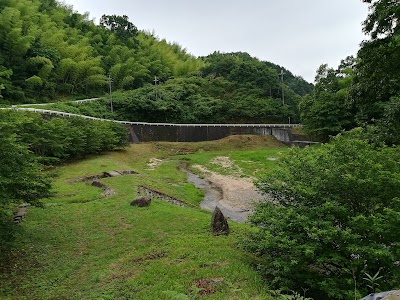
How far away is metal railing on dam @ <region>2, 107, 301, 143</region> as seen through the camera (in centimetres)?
3638

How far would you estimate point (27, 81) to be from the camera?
121 feet

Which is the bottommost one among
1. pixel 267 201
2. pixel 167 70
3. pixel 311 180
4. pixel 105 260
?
pixel 105 260

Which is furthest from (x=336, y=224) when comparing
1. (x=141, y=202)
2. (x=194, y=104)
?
(x=194, y=104)

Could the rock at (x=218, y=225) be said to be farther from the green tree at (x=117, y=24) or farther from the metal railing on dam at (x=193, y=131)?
the green tree at (x=117, y=24)

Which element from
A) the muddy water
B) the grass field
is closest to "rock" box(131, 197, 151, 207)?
the grass field

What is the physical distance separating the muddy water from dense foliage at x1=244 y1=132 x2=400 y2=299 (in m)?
6.61

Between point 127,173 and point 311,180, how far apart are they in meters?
15.1

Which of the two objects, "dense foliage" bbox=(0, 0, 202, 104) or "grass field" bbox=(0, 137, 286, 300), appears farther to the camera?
"dense foliage" bbox=(0, 0, 202, 104)

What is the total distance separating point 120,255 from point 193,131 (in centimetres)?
3065

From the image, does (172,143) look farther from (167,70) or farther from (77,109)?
(167,70)

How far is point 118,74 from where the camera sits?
49781 millimetres

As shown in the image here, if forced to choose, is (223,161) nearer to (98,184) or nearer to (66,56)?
(98,184)

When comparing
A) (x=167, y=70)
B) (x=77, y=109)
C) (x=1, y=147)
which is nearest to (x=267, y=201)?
Answer: (x=1, y=147)

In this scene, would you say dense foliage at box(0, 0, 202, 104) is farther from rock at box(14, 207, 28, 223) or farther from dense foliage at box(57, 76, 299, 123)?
rock at box(14, 207, 28, 223)
